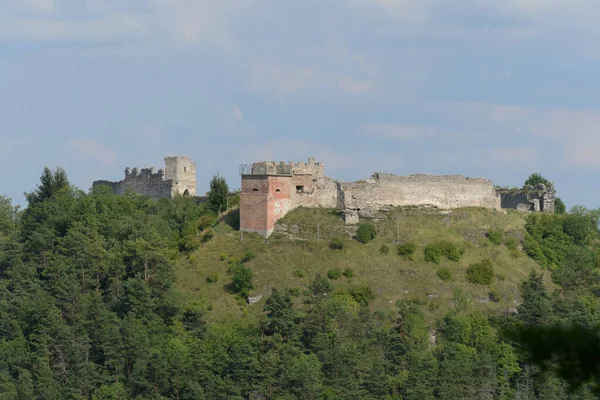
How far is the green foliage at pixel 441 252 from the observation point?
1978 inches

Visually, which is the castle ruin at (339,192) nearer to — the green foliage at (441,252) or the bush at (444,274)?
the green foliage at (441,252)

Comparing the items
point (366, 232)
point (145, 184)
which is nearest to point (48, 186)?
point (145, 184)

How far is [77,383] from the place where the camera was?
45625 mm

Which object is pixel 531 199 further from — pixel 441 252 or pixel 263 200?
pixel 263 200

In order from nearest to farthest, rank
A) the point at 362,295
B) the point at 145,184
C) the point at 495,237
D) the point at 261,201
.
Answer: the point at 362,295
the point at 261,201
the point at 495,237
the point at 145,184

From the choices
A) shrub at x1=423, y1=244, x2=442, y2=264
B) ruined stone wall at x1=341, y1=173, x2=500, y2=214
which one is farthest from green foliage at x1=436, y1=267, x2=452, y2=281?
Answer: ruined stone wall at x1=341, y1=173, x2=500, y2=214

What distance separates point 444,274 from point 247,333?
387 inches

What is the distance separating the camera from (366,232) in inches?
2003

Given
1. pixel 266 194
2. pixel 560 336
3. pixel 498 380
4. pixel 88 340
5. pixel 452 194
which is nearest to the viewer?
pixel 560 336

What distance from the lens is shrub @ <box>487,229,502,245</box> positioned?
5181 cm

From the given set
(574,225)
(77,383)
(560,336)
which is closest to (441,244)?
(574,225)

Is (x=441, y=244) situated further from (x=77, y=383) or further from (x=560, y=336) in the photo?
(x=560, y=336)

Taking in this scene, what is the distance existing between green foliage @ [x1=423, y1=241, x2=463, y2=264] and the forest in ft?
Answer: 9.43

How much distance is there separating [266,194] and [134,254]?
7.01m
